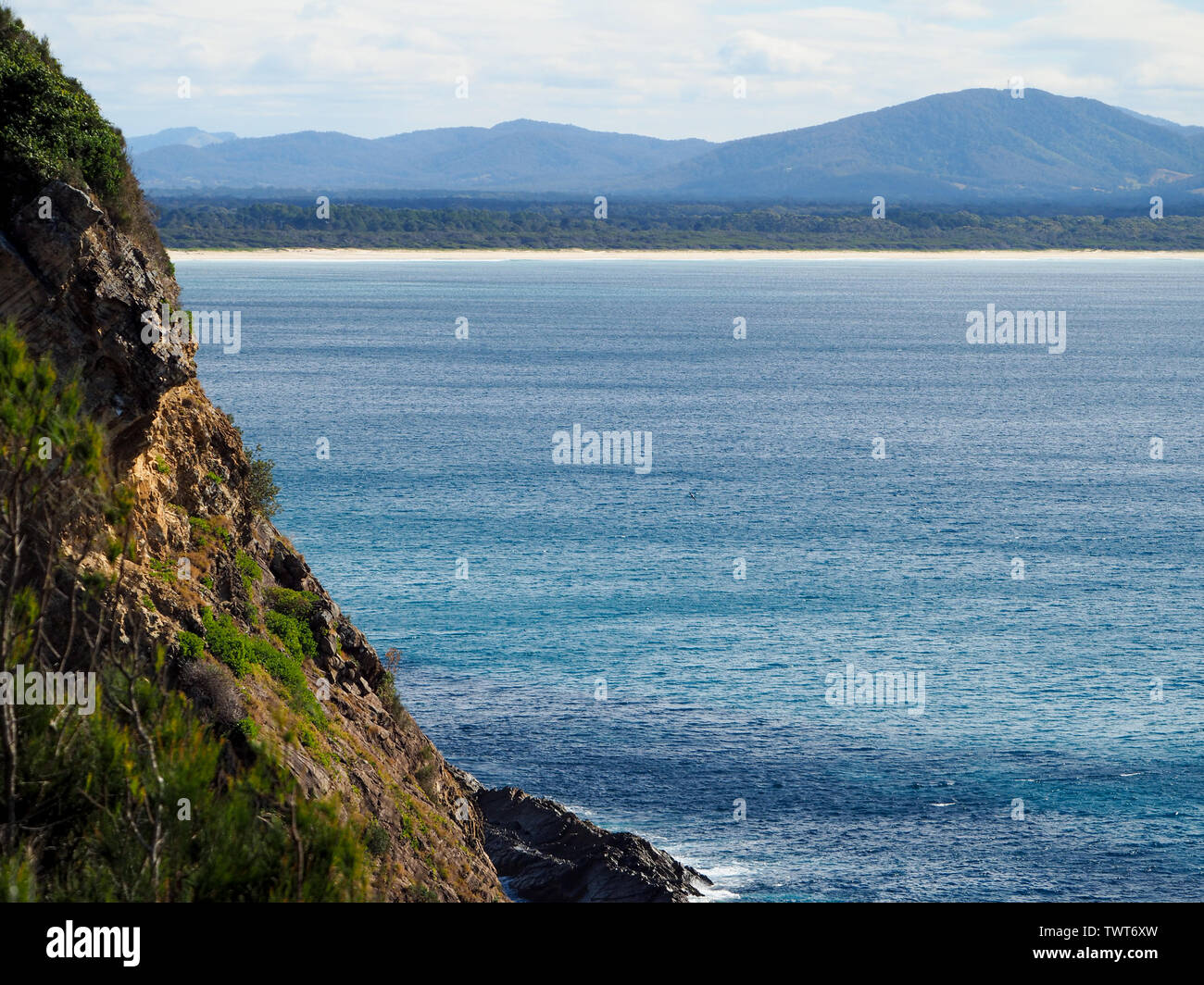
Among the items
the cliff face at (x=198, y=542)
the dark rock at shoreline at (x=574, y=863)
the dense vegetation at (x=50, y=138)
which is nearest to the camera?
the cliff face at (x=198, y=542)

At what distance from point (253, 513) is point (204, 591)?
20.0 feet

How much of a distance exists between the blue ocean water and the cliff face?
1106 centimetres

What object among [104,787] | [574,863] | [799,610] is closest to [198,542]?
[574,863]

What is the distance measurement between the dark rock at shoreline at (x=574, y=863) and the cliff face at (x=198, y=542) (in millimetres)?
1820

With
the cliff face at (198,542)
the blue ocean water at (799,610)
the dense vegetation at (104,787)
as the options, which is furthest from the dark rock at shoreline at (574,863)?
the dense vegetation at (104,787)

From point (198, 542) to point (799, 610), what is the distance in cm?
4363

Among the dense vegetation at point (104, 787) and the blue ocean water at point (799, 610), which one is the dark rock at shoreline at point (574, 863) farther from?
the dense vegetation at point (104, 787)

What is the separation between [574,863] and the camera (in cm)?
3862

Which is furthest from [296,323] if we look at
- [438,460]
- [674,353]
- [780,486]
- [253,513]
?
[253,513]

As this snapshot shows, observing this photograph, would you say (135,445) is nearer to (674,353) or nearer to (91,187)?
(91,187)

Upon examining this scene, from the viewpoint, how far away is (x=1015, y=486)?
97250 mm

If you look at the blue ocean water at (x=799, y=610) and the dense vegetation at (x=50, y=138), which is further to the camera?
the blue ocean water at (x=799, y=610)

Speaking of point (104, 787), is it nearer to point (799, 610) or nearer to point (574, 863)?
point (574, 863)

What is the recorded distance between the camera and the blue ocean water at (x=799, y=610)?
4378 centimetres
